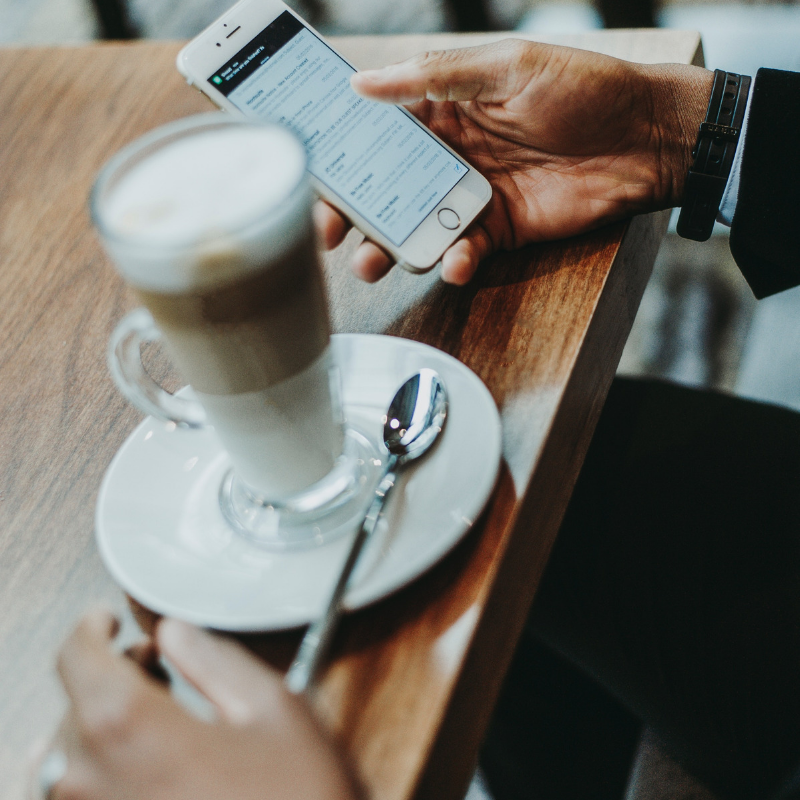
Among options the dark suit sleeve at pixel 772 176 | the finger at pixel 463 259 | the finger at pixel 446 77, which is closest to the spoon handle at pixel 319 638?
the finger at pixel 463 259

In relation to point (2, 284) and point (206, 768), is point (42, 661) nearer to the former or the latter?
point (206, 768)

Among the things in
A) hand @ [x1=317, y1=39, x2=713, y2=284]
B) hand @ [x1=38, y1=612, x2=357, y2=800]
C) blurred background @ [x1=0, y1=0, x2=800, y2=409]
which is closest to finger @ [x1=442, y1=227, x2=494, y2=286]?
hand @ [x1=317, y1=39, x2=713, y2=284]

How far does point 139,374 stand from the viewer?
0.43 m

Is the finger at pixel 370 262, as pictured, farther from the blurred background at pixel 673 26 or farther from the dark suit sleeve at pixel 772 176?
the blurred background at pixel 673 26

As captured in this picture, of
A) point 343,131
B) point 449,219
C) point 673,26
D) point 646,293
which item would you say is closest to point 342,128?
point 343,131

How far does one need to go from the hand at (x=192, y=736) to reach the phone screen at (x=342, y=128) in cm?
38

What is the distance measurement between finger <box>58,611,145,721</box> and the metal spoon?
0.08m

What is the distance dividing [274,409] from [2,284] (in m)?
0.40

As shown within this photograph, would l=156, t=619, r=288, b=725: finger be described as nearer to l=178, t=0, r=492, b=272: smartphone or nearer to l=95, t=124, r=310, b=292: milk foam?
l=95, t=124, r=310, b=292: milk foam

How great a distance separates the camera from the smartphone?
608 millimetres

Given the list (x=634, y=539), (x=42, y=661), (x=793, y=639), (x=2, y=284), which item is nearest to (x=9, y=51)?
(x=2, y=284)

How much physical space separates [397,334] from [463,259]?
84 mm

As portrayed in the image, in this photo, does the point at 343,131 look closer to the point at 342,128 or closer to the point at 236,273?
the point at 342,128

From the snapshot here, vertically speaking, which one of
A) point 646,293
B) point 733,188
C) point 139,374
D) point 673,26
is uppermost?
point 139,374
